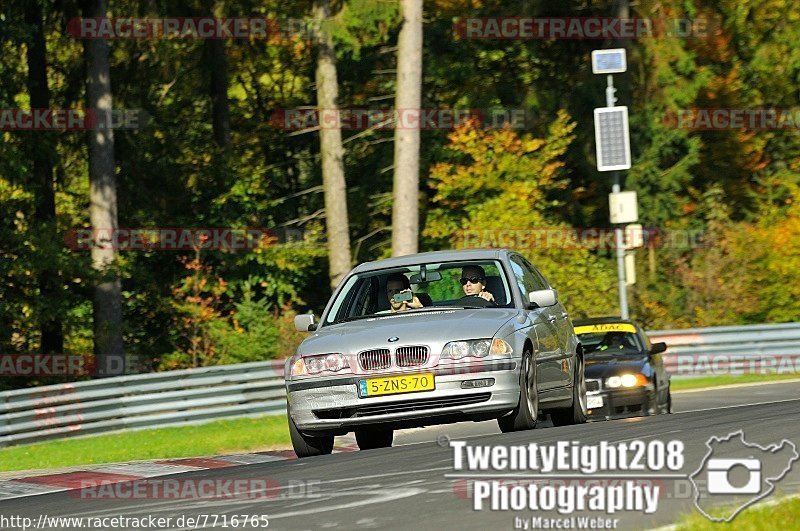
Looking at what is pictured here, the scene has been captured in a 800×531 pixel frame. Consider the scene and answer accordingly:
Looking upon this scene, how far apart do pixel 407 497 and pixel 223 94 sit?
120ft

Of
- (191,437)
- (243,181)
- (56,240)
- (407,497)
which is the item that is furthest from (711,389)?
(407,497)

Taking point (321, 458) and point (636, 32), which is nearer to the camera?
point (321, 458)

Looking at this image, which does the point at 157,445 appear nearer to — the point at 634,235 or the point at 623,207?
the point at 634,235

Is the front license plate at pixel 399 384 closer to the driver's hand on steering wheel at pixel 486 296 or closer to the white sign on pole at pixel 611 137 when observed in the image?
the driver's hand on steering wheel at pixel 486 296

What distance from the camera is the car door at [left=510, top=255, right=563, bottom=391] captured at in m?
14.3

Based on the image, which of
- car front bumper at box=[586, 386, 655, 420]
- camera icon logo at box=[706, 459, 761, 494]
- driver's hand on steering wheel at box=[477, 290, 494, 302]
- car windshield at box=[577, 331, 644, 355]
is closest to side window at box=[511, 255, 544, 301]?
driver's hand on steering wheel at box=[477, 290, 494, 302]

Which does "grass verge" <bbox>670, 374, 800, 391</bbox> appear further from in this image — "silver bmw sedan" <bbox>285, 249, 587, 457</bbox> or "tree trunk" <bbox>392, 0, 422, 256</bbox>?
"silver bmw sedan" <bbox>285, 249, 587, 457</bbox>

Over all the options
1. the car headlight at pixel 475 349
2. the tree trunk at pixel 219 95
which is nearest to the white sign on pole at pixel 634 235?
the car headlight at pixel 475 349

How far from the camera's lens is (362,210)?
46312 mm

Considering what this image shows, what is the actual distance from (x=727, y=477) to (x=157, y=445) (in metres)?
14.2

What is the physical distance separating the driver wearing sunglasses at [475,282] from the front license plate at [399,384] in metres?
1.62

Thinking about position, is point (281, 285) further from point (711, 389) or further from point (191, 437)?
point (191, 437)

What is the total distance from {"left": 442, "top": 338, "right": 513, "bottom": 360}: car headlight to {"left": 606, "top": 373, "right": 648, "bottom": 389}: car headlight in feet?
23.5

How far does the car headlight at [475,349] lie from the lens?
13.2m
